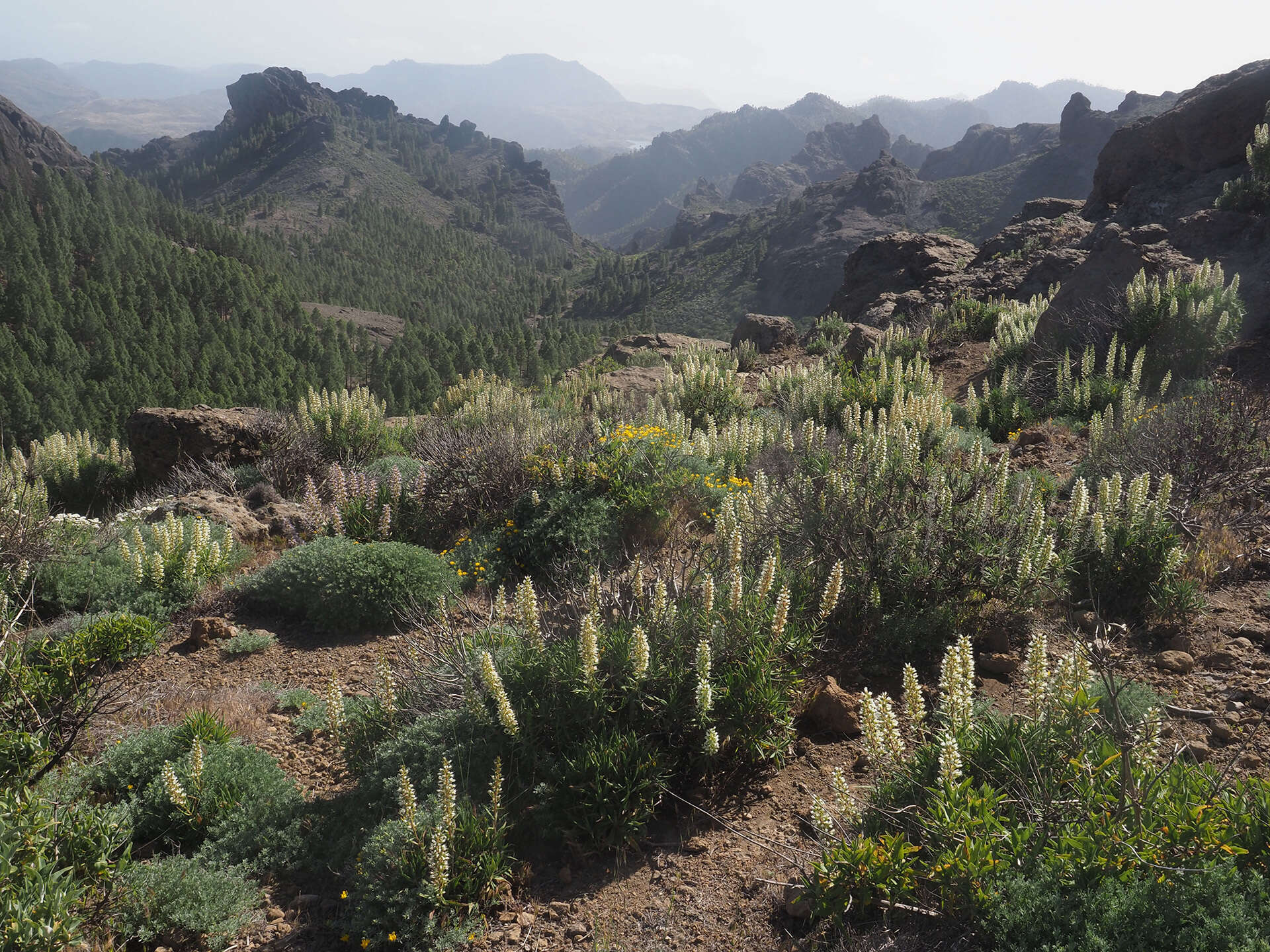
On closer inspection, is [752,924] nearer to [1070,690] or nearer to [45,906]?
[1070,690]

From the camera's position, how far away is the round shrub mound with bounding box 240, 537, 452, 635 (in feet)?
19.7

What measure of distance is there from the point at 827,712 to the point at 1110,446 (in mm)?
4208

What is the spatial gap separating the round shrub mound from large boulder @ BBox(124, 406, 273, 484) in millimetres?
5506

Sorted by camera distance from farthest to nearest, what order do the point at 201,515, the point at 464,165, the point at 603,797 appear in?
the point at 464,165 → the point at 201,515 → the point at 603,797

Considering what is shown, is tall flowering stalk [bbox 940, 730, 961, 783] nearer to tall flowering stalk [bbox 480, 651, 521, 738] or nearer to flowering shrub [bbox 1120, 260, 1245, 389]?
tall flowering stalk [bbox 480, 651, 521, 738]

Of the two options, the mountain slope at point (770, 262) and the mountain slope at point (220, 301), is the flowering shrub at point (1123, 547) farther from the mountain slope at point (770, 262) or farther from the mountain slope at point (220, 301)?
the mountain slope at point (770, 262)

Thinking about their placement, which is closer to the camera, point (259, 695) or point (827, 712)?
point (827, 712)

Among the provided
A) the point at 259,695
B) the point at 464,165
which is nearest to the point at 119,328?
the point at 259,695

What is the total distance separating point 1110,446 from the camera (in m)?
6.29

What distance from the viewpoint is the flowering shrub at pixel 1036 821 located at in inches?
86.5

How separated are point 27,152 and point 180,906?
125 metres

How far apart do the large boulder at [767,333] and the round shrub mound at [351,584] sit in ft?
51.2

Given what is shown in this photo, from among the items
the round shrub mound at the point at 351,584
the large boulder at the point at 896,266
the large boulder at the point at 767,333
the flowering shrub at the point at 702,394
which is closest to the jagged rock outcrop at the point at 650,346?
the large boulder at the point at 767,333

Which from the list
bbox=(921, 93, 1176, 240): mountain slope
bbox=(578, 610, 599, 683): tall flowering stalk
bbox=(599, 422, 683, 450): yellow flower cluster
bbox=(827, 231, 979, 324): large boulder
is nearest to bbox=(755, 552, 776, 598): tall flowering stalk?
bbox=(578, 610, 599, 683): tall flowering stalk
